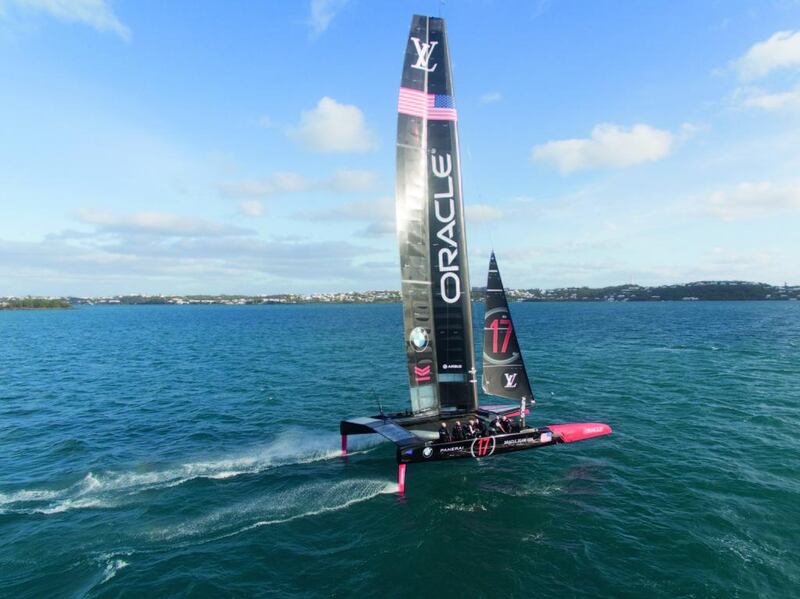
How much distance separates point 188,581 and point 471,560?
281 inches

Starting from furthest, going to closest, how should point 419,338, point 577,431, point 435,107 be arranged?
1. point 419,338
2. point 435,107
3. point 577,431

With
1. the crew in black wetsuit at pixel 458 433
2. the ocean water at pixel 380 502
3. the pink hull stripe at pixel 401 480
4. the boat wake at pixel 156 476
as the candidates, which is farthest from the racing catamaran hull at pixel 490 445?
the boat wake at pixel 156 476

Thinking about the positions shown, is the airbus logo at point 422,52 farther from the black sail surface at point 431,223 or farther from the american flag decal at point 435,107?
the american flag decal at point 435,107

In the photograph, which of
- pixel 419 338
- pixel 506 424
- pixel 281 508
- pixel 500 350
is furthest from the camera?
pixel 500 350

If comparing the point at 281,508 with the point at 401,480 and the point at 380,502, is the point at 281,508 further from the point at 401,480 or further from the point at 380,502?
the point at 401,480

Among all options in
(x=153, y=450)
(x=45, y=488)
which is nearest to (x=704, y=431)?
(x=153, y=450)

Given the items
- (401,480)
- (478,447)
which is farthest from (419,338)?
(401,480)

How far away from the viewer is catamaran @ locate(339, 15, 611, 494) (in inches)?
707

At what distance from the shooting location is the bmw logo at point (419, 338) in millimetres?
19250

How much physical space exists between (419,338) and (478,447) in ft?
17.2

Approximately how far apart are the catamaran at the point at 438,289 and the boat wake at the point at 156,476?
197 centimetres

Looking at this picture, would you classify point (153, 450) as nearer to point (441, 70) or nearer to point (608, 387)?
point (441, 70)

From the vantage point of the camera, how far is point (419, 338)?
19312 mm

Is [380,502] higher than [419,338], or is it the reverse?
[419,338]
